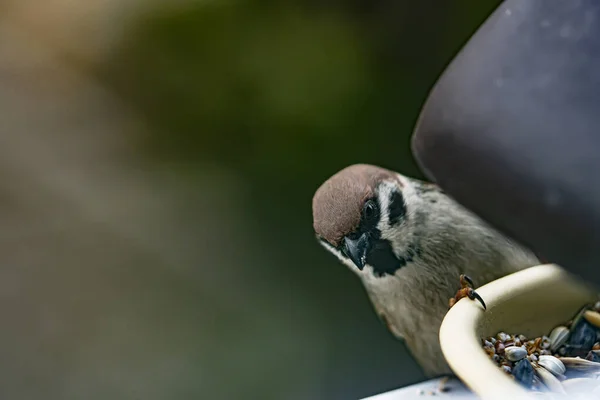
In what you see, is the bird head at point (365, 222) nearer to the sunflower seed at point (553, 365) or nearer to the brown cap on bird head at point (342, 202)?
the brown cap on bird head at point (342, 202)

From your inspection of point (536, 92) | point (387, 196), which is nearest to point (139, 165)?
point (387, 196)

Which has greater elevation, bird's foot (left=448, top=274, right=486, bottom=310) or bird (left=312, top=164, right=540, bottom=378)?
bird (left=312, top=164, right=540, bottom=378)

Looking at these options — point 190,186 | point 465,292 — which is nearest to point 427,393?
point 465,292

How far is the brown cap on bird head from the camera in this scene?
78 cm

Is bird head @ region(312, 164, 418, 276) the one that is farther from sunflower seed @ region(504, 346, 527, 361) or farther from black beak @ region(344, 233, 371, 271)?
sunflower seed @ region(504, 346, 527, 361)

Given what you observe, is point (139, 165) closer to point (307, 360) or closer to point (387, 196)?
point (307, 360)

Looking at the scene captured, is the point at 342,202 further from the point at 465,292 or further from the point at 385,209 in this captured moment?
the point at 465,292

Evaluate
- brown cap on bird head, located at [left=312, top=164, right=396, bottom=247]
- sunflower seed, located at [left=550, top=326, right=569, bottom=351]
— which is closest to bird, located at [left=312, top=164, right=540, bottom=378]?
brown cap on bird head, located at [left=312, top=164, right=396, bottom=247]

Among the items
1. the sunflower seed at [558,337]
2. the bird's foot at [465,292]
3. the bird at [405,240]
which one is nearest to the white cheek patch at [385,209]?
the bird at [405,240]

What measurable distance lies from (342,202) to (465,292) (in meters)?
0.21

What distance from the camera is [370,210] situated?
2.64ft

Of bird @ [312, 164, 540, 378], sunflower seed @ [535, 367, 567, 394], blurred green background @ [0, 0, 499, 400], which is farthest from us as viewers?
blurred green background @ [0, 0, 499, 400]

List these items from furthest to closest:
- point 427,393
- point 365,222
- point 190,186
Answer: point 190,186, point 365,222, point 427,393

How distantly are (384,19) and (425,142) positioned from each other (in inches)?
20.7
